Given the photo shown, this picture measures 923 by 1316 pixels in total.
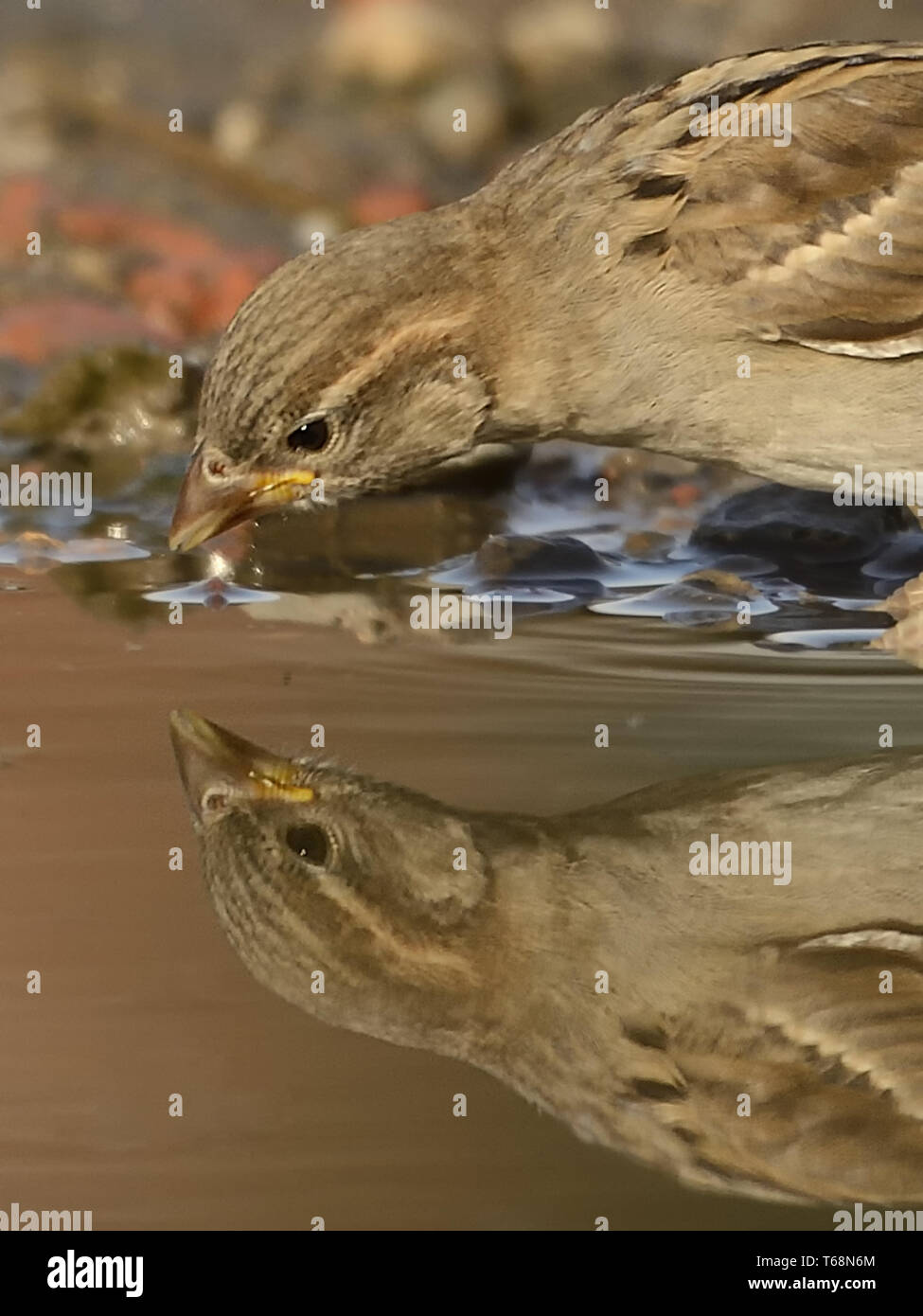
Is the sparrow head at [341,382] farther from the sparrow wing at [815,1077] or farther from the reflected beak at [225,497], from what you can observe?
the sparrow wing at [815,1077]

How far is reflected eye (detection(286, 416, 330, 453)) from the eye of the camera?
5.91m

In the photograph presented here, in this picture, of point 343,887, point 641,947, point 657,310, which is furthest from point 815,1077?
point 657,310

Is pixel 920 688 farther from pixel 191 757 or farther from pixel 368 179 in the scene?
pixel 368 179

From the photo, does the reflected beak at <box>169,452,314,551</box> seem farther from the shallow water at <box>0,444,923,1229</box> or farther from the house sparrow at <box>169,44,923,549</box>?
the shallow water at <box>0,444,923,1229</box>

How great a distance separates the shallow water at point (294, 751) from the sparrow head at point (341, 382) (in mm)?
411

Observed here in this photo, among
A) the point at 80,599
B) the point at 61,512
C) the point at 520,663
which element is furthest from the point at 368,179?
the point at 520,663

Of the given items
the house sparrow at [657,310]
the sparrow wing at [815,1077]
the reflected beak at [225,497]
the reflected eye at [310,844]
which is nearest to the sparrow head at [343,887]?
the reflected eye at [310,844]

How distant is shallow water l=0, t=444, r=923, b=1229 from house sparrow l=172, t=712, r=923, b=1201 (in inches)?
3.1

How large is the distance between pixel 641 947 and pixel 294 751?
1133 mm

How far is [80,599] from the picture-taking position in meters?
6.47

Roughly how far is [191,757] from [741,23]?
6.99 metres

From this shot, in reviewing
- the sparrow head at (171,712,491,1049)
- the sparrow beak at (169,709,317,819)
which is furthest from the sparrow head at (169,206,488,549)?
the sparrow head at (171,712,491,1049)

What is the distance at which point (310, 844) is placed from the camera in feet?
15.0

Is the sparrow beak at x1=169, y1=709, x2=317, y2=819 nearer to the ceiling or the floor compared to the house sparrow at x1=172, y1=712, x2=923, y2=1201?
nearer to the ceiling
